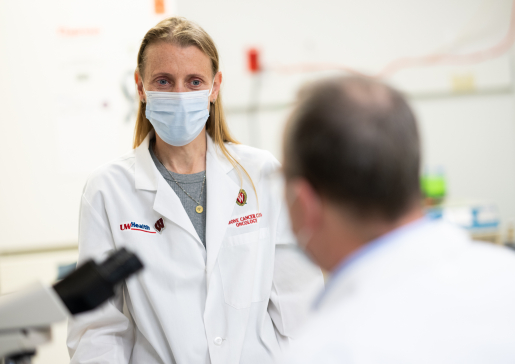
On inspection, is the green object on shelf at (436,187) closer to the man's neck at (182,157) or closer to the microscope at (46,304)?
the man's neck at (182,157)

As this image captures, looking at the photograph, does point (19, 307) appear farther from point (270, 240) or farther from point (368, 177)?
point (270, 240)

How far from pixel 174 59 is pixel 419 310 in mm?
849

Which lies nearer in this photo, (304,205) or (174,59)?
(304,205)

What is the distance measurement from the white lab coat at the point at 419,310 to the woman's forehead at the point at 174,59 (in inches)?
29.7

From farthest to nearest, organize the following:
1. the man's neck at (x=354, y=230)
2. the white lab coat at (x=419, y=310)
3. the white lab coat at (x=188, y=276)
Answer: the white lab coat at (x=188, y=276) → the man's neck at (x=354, y=230) → the white lab coat at (x=419, y=310)

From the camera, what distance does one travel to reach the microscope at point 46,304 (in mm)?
518

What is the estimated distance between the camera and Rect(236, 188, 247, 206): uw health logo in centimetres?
118

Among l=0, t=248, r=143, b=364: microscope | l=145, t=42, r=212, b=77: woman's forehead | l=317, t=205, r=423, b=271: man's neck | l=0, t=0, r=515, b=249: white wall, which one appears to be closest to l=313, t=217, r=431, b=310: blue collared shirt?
l=317, t=205, r=423, b=271: man's neck

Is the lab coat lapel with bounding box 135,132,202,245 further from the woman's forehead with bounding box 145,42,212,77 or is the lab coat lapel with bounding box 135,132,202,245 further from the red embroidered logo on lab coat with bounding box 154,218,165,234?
the woman's forehead with bounding box 145,42,212,77

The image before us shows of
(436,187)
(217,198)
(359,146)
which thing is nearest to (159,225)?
(217,198)

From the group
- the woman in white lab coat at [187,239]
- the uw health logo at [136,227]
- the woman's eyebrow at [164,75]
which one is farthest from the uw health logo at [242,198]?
the woman's eyebrow at [164,75]

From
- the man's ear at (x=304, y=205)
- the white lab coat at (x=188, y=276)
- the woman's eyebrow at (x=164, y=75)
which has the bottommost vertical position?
the white lab coat at (x=188, y=276)

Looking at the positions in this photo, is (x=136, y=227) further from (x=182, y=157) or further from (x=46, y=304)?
(x=46, y=304)

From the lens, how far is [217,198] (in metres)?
1.14
